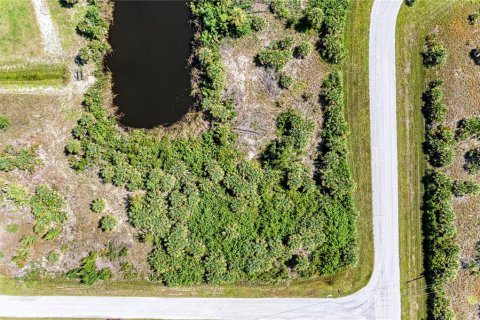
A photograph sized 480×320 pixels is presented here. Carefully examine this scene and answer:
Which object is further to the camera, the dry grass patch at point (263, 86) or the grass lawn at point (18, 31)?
the grass lawn at point (18, 31)

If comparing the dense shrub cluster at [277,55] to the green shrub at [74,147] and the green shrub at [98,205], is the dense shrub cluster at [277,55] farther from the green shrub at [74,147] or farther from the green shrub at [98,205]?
the green shrub at [98,205]

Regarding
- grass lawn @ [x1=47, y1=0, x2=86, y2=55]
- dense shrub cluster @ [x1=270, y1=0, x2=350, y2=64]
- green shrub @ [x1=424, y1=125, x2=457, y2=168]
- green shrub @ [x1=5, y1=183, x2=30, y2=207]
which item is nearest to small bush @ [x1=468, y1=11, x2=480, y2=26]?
green shrub @ [x1=424, y1=125, x2=457, y2=168]

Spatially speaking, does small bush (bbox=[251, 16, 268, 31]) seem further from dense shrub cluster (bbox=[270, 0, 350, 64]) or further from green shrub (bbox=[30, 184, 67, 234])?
green shrub (bbox=[30, 184, 67, 234])

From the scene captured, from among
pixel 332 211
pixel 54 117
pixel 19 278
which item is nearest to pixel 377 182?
pixel 332 211

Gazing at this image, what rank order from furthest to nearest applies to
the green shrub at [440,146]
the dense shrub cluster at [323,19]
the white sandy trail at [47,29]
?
the white sandy trail at [47,29]
the dense shrub cluster at [323,19]
the green shrub at [440,146]

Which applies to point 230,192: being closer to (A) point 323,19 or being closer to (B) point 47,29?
(A) point 323,19

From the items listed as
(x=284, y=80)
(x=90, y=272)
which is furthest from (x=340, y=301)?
(x=90, y=272)

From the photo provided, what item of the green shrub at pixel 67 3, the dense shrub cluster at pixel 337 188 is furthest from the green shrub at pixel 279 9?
the green shrub at pixel 67 3
